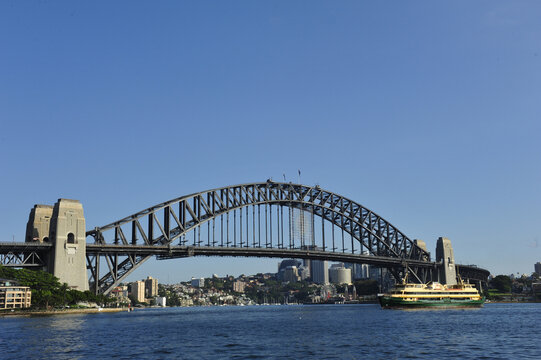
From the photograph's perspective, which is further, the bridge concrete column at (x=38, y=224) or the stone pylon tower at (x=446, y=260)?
the stone pylon tower at (x=446, y=260)

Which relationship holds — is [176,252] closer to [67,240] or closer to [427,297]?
[67,240]

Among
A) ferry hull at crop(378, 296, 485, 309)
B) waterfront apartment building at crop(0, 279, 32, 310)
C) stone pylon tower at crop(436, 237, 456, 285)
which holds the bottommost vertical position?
ferry hull at crop(378, 296, 485, 309)

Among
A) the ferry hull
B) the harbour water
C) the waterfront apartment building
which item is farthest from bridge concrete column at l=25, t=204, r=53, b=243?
the ferry hull

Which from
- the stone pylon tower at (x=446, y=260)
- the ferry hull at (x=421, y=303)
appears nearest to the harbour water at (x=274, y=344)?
the ferry hull at (x=421, y=303)

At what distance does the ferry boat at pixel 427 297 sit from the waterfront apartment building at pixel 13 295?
64195 mm

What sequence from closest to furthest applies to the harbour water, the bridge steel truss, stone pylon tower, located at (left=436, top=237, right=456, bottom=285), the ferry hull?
the harbour water, the bridge steel truss, the ferry hull, stone pylon tower, located at (left=436, top=237, right=456, bottom=285)

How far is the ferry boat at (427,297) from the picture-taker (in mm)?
110750

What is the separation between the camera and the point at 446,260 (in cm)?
16600

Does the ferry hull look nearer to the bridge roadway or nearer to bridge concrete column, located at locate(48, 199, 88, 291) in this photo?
the bridge roadway

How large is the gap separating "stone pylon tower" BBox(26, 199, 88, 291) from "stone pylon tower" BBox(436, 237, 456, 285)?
109m

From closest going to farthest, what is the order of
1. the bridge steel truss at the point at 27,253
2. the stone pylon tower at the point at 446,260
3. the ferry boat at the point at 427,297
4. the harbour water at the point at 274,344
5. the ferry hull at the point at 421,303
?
the harbour water at the point at 274,344, the bridge steel truss at the point at 27,253, the ferry hull at the point at 421,303, the ferry boat at the point at 427,297, the stone pylon tower at the point at 446,260

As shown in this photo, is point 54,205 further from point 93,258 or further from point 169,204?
point 169,204

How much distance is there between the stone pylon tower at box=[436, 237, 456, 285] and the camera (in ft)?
541

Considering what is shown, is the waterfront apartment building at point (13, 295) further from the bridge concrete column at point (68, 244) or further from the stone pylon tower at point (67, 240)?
the bridge concrete column at point (68, 244)
